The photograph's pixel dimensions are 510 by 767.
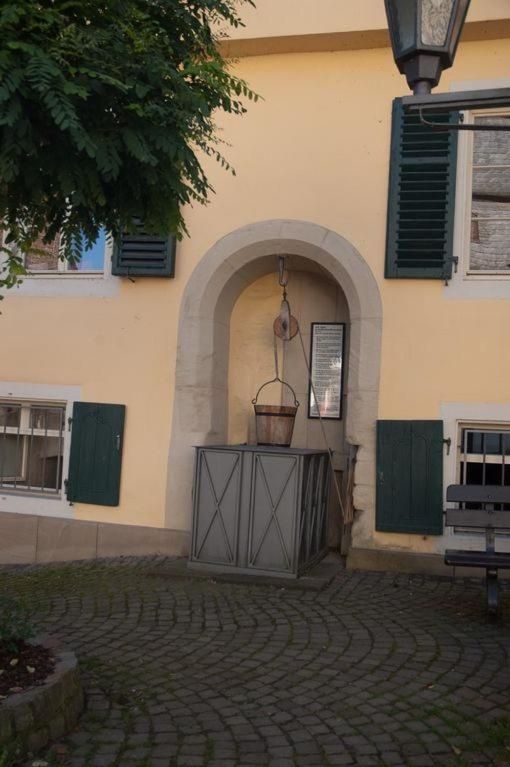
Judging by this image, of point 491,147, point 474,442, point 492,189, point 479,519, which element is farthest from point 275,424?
point 491,147

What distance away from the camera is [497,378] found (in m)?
6.86

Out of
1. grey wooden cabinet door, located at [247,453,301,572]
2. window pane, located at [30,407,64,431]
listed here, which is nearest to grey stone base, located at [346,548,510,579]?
grey wooden cabinet door, located at [247,453,301,572]

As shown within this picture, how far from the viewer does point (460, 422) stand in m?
6.96

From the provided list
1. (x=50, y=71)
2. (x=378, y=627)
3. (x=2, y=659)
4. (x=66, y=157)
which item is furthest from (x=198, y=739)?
(x=50, y=71)

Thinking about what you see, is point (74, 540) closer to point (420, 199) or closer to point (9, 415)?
point (9, 415)

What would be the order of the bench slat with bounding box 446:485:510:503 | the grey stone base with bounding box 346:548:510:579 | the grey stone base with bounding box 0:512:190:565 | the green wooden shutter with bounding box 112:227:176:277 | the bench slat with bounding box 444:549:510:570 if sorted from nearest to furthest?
1. the bench slat with bounding box 444:549:510:570
2. the bench slat with bounding box 446:485:510:503
3. the grey stone base with bounding box 346:548:510:579
4. the grey stone base with bounding box 0:512:190:565
5. the green wooden shutter with bounding box 112:227:176:277

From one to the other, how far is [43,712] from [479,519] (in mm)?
3830

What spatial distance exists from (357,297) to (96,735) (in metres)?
4.78

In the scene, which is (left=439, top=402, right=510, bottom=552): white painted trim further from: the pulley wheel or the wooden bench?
the pulley wheel

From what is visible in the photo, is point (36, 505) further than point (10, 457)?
No

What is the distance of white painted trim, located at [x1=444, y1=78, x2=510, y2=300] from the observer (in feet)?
22.8

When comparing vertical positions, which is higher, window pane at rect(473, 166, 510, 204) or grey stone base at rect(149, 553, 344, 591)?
window pane at rect(473, 166, 510, 204)

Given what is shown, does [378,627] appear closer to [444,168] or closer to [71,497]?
[71,497]

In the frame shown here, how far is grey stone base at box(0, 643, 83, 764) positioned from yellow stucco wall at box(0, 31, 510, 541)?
3.84 m
